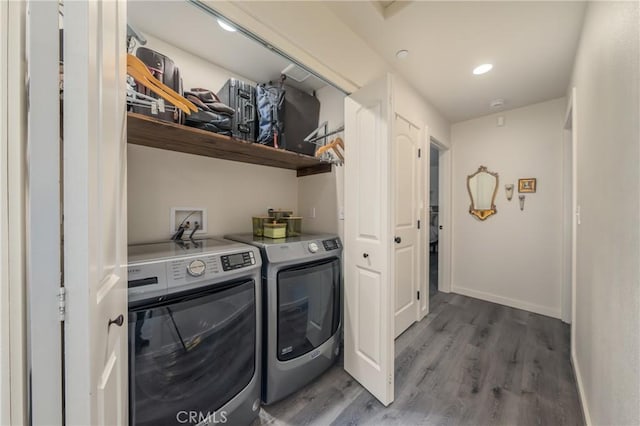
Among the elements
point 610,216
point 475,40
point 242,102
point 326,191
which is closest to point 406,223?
point 326,191

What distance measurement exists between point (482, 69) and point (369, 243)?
6.41 ft

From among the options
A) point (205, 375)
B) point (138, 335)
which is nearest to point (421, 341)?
point (205, 375)

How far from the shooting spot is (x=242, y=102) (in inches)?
64.9

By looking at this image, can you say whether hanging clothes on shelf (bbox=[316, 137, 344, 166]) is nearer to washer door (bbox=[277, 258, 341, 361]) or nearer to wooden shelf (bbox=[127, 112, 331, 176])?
wooden shelf (bbox=[127, 112, 331, 176])

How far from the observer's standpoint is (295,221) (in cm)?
205

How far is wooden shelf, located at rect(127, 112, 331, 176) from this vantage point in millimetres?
1178

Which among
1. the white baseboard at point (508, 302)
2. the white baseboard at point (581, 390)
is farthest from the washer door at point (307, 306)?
the white baseboard at point (508, 302)

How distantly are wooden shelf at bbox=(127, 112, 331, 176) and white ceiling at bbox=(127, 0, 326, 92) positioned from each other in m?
0.58

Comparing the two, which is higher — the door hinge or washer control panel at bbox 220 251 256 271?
the door hinge

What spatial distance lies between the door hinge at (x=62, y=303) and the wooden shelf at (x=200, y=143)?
3.03 ft

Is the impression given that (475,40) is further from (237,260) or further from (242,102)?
(237,260)

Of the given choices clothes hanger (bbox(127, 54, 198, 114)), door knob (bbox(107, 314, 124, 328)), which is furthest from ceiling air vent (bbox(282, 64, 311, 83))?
door knob (bbox(107, 314, 124, 328))

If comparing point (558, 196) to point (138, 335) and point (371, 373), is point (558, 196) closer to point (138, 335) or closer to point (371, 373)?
point (371, 373)

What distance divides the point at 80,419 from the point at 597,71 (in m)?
2.33
